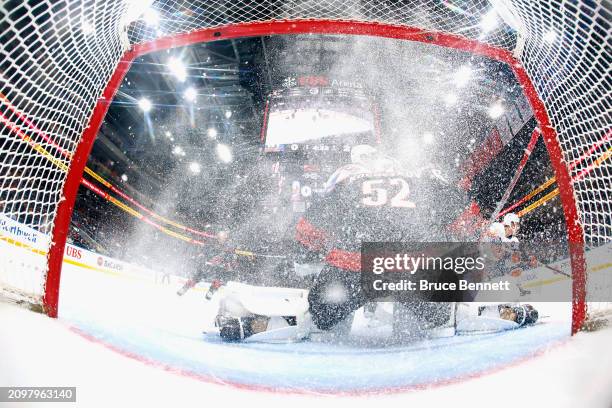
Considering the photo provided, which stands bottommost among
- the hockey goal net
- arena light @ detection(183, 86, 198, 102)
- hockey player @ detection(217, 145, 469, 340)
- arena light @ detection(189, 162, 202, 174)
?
hockey player @ detection(217, 145, 469, 340)

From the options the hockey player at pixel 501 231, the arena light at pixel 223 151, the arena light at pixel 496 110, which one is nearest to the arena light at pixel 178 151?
the arena light at pixel 223 151

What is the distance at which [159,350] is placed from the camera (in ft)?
2.78

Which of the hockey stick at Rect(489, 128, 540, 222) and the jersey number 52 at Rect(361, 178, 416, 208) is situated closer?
the jersey number 52 at Rect(361, 178, 416, 208)

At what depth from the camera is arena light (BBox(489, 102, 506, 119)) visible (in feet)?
10.3

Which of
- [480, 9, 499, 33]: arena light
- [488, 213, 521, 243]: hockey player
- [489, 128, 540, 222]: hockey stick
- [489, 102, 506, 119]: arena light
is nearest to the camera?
[480, 9, 499, 33]: arena light

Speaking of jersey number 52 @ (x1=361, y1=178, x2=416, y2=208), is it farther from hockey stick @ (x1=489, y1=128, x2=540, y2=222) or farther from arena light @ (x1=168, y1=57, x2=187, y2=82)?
arena light @ (x1=168, y1=57, x2=187, y2=82)

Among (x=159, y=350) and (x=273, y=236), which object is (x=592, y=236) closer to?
(x=159, y=350)

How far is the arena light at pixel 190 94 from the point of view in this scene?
165 inches

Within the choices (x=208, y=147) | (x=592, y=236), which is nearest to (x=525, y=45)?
(x=592, y=236)

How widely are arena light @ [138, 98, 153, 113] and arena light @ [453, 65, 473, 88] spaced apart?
374 cm

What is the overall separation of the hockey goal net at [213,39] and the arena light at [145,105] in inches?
136

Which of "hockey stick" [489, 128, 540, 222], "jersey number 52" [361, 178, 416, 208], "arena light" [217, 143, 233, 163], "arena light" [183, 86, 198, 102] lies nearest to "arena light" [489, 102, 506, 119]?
"hockey stick" [489, 128, 540, 222]

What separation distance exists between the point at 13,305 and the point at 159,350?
370 mm

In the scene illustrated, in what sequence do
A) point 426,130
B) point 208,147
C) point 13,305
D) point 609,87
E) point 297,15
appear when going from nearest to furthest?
point 13,305 → point 609,87 → point 297,15 → point 426,130 → point 208,147
